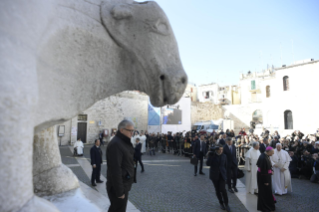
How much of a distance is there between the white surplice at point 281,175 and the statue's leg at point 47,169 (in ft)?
24.3

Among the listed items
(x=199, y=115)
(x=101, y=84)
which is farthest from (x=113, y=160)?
(x=199, y=115)

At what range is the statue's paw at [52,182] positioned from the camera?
142cm

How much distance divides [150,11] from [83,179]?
807 centimetres

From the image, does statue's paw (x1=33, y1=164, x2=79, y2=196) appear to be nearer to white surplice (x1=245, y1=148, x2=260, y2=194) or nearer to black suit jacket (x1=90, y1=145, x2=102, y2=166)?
black suit jacket (x1=90, y1=145, x2=102, y2=166)

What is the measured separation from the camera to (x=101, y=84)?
1128 millimetres

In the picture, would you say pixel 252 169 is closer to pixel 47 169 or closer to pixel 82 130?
pixel 47 169

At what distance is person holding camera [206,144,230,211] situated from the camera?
547 centimetres

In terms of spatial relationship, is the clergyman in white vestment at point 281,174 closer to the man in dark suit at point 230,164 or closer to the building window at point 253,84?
the man in dark suit at point 230,164

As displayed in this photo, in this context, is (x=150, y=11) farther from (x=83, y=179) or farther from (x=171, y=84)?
(x=83, y=179)

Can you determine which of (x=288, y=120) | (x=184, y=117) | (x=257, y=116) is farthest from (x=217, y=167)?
(x=257, y=116)

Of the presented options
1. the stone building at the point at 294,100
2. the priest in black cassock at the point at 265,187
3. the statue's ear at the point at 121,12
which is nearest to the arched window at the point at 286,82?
the stone building at the point at 294,100

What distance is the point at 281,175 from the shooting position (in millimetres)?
7070

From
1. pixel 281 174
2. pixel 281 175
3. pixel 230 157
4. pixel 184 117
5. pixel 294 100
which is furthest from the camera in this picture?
Result: pixel 184 117

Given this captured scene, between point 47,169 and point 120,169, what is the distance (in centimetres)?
117
